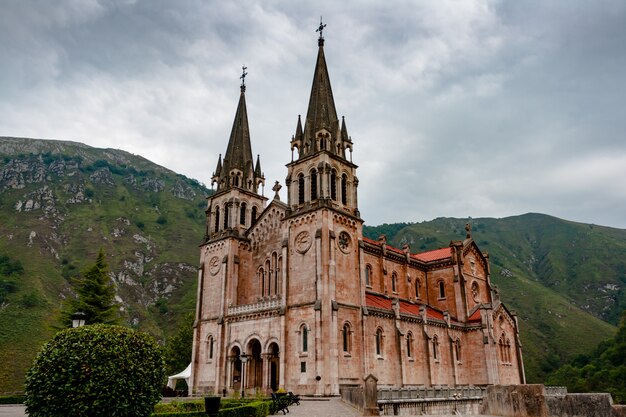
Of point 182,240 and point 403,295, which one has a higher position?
point 182,240

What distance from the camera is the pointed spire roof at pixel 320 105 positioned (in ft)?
152

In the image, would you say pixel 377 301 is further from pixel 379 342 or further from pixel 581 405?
pixel 581 405

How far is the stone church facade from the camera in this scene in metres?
39.3

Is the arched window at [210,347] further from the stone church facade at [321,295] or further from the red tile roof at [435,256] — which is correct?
the red tile roof at [435,256]

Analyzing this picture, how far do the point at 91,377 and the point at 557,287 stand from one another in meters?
163

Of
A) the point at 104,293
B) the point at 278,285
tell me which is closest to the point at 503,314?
the point at 278,285

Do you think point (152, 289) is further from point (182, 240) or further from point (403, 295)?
point (403, 295)

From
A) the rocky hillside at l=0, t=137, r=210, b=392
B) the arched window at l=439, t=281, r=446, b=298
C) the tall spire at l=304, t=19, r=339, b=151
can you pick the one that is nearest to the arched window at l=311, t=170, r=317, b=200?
the tall spire at l=304, t=19, r=339, b=151

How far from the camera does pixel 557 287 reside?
153500mm

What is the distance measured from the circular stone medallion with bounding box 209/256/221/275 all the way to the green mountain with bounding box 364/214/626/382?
77.2 metres

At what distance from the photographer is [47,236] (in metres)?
121

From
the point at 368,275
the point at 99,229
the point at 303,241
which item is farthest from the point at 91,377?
the point at 99,229

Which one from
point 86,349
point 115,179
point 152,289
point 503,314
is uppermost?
point 115,179

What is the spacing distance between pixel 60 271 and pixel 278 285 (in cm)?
8329
